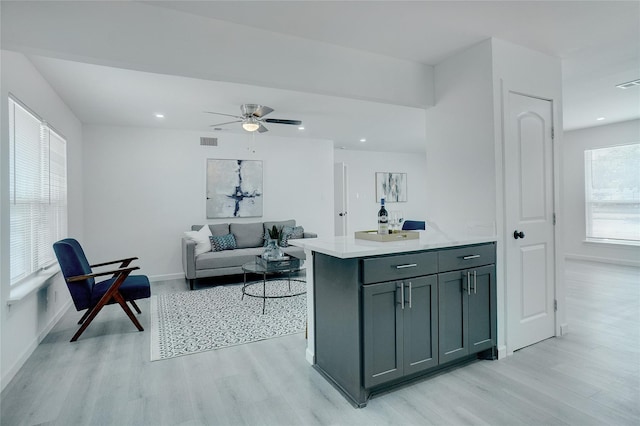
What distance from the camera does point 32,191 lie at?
2.97m

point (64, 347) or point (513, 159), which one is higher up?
point (513, 159)

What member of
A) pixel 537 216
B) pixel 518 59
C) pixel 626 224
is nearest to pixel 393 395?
pixel 537 216

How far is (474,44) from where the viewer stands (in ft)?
8.92

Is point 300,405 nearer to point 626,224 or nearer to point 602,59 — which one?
point 602,59

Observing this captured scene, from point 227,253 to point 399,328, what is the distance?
3558mm

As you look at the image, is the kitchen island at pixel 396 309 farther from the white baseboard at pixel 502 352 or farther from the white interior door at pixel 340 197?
the white interior door at pixel 340 197

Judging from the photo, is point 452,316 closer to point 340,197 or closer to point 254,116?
point 254,116

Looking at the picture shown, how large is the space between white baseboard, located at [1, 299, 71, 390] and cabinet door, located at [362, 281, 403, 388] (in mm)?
2411

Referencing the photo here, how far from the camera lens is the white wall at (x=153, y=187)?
5.16 metres

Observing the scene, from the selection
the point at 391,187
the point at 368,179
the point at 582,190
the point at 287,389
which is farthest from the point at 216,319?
the point at 582,190

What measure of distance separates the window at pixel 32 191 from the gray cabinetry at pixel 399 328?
2.71 metres

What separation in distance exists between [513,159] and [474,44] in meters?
0.99

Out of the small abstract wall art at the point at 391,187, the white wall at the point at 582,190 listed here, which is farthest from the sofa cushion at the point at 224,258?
the white wall at the point at 582,190

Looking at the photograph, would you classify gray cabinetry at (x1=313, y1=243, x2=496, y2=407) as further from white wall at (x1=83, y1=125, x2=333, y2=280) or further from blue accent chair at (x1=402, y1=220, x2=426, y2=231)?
white wall at (x1=83, y1=125, x2=333, y2=280)
